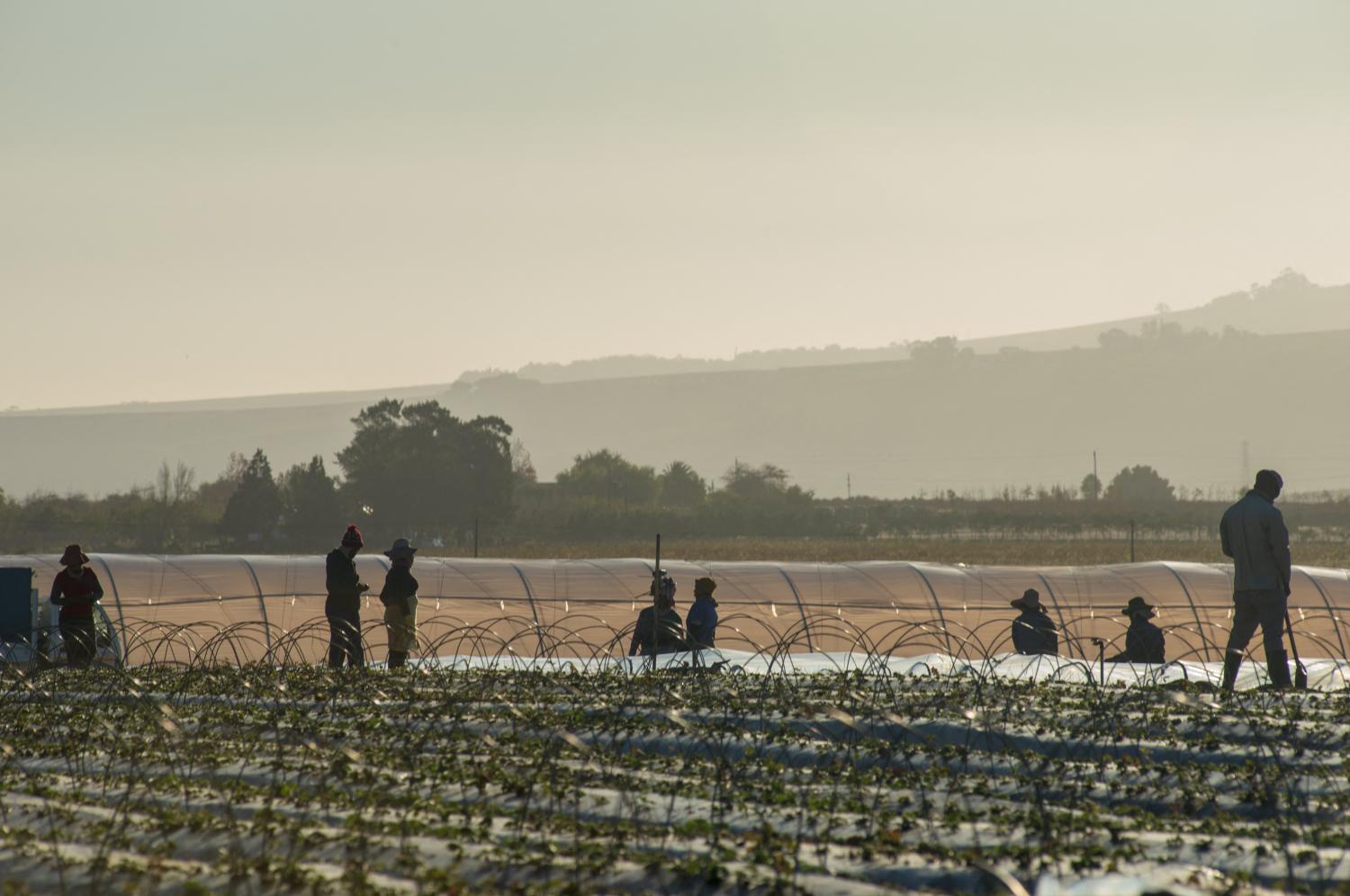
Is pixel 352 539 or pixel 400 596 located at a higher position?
pixel 352 539

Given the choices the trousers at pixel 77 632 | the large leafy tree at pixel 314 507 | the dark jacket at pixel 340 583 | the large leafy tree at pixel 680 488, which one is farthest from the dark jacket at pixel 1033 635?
the large leafy tree at pixel 680 488

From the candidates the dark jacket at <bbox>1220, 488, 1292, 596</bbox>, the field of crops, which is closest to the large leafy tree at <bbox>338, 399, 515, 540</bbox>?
the field of crops

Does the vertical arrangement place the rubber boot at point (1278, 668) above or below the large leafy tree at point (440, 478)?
below

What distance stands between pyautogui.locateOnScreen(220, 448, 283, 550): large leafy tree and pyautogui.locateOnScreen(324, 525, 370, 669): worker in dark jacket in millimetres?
43428

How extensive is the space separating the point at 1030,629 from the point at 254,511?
50.9 metres

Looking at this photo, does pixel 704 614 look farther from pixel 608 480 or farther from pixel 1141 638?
pixel 608 480

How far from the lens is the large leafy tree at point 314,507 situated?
6450cm

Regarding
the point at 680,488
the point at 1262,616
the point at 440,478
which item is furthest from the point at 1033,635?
the point at 680,488

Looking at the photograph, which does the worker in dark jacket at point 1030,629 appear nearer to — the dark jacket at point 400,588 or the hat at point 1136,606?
the hat at point 1136,606

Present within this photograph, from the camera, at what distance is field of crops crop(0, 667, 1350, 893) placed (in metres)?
8.55

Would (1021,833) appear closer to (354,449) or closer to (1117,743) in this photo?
(1117,743)

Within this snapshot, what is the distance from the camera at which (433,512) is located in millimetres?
72750

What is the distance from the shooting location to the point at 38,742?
1309 cm

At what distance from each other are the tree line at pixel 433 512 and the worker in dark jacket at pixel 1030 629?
3868 centimetres
